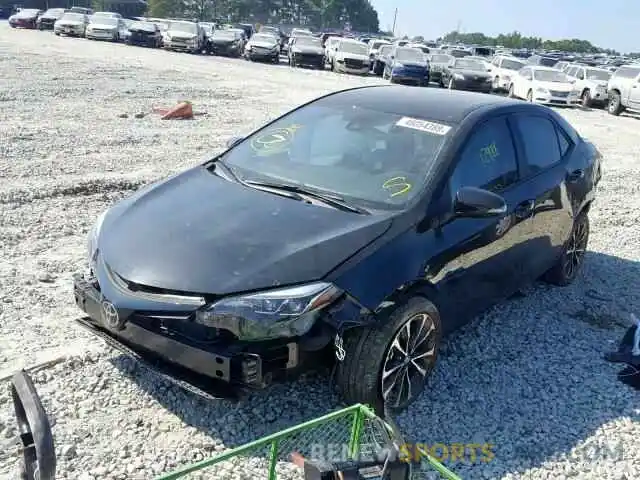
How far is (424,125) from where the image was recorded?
4254mm

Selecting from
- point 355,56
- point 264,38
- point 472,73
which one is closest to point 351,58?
point 355,56

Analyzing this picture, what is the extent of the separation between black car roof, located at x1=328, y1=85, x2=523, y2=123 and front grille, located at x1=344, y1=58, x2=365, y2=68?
25.5 metres

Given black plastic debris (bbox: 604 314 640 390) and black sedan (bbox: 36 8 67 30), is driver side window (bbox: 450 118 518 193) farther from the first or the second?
black sedan (bbox: 36 8 67 30)

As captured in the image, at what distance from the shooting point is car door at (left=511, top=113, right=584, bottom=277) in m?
4.79

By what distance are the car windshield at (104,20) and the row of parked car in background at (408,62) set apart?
0.06 meters

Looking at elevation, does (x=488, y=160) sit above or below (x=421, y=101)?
below

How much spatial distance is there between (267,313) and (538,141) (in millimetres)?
2967

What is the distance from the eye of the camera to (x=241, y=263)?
3230 millimetres

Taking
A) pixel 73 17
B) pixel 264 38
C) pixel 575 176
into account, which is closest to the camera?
pixel 575 176

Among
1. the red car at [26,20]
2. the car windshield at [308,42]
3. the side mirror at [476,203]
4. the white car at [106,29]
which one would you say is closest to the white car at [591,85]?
the car windshield at [308,42]

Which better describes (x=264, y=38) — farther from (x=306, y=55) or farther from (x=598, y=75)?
(x=598, y=75)

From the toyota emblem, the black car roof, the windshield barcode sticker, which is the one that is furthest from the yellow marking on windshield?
the toyota emblem

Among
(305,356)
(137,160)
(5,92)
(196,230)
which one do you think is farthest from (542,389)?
(5,92)

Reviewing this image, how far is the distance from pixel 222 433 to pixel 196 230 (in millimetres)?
1056
